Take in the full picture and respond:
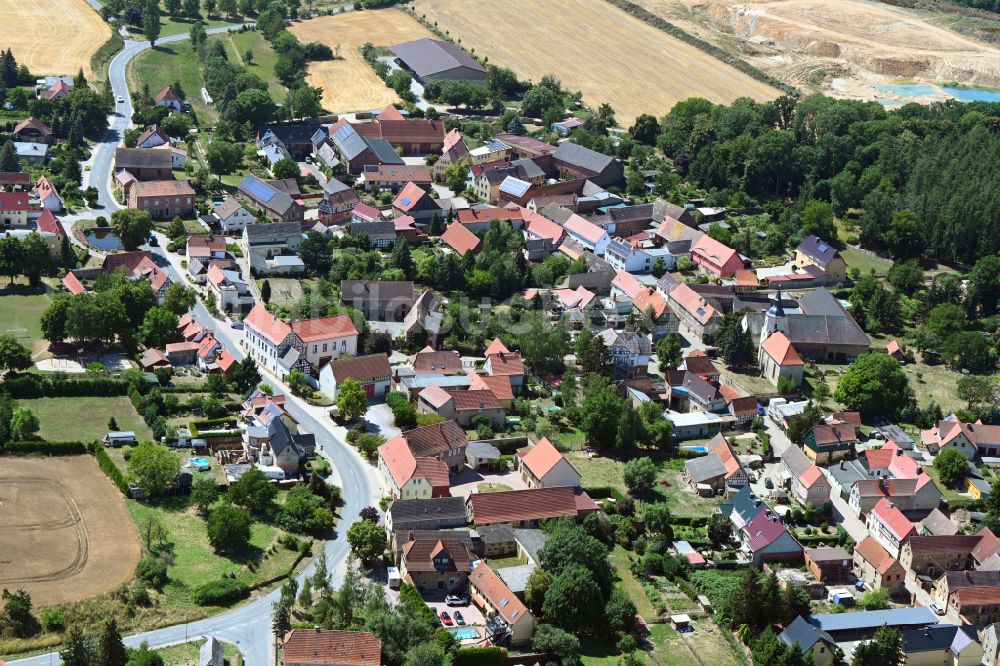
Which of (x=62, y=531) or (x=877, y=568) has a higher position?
(x=877, y=568)

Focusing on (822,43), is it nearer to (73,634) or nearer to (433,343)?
(433,343)

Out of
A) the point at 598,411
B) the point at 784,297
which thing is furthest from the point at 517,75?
the point at 598,411

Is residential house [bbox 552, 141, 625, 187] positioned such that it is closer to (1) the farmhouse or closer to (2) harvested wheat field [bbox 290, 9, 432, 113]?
(2) harvested wheat field [bbox 290, 9, 432, 113]

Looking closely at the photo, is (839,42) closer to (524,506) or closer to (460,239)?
(460,239)

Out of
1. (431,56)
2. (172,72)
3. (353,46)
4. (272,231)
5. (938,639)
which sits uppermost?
(938,639)

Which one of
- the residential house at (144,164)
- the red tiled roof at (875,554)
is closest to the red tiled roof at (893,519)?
the red tiled roof at (875,554)

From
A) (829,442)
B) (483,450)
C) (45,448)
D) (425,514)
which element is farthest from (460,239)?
(45,448)
